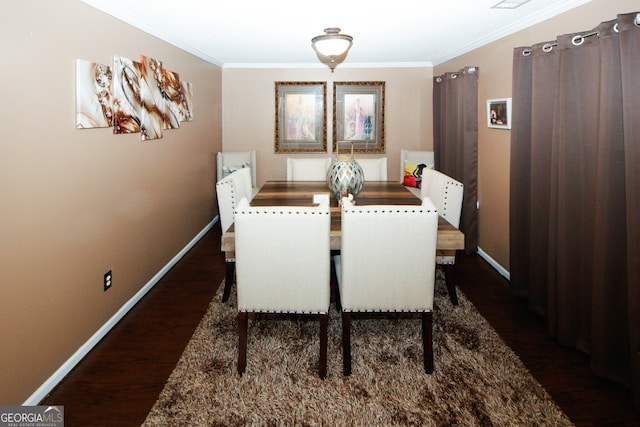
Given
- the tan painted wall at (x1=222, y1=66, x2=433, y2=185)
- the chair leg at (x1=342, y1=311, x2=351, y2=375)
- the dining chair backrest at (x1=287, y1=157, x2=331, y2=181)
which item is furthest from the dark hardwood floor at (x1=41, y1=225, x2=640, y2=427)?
the tan painted wall at (x1=222, y1=66, x2=433, y2=185)

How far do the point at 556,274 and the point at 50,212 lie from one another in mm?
3007

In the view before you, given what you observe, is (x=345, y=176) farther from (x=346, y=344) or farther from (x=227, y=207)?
(x=346, y=344)

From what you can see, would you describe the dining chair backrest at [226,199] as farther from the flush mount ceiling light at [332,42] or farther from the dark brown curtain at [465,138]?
the dark brown curtain at [465,138]

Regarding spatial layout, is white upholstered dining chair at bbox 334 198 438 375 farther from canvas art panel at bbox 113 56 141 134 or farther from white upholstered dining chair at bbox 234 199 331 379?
canvas art panel at bbox 113 56 141 134

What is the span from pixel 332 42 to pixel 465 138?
205cm

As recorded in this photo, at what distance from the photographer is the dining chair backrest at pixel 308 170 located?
184 inches

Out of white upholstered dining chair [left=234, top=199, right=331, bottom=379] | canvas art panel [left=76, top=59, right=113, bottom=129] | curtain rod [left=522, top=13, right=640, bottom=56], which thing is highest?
curtain rod [left=522, top=13, right=640, bottom=56]

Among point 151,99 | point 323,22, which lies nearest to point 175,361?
point 151,99

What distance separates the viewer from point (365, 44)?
15.2 feet

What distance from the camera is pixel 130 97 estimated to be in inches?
125

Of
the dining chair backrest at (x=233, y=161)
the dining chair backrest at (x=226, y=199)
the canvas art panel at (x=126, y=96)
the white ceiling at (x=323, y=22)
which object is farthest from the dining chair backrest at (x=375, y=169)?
the canvas art panel at (x=126, y=96)

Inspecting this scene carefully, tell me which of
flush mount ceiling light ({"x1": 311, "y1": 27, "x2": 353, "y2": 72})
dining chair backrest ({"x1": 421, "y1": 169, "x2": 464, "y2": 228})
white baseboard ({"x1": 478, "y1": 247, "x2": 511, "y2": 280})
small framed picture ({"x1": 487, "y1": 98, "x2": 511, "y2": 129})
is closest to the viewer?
flush mount ceiling light ({"x1": 311, "y1": 27, "x2": 353, "y2": 72})

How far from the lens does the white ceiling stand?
9.77ft

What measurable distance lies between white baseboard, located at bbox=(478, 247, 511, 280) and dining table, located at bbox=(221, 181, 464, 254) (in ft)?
3.89
